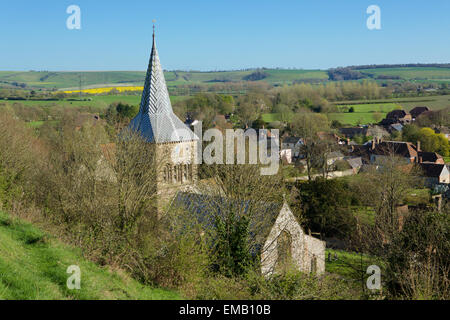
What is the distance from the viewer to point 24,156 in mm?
28969

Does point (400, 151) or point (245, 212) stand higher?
point (245, 212)

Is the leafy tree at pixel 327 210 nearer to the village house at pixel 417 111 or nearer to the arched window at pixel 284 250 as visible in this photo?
the arched window at pixel 284 250

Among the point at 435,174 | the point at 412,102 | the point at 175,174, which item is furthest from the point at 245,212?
→ the point at 412,102

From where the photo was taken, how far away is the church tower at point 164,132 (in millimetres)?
24484

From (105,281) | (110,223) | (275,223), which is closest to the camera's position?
(105,281)

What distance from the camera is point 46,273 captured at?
10.2 m

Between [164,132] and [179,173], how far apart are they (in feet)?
9.27

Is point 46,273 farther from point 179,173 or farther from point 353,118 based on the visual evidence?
point 353,118

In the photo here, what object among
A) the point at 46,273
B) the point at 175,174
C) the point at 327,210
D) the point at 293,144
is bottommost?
the point at 327,210

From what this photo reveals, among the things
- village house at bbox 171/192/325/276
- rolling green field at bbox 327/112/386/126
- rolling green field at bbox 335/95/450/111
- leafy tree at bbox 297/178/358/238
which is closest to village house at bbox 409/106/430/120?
rolling green field at bbox 335/95/450/111

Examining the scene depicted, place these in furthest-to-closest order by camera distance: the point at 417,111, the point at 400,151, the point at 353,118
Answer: the point at 417,111
the point at 353,118
the point at 400,151

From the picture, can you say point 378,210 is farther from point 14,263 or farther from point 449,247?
point 14,263

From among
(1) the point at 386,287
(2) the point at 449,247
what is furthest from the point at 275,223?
(2) the point at 449,247
